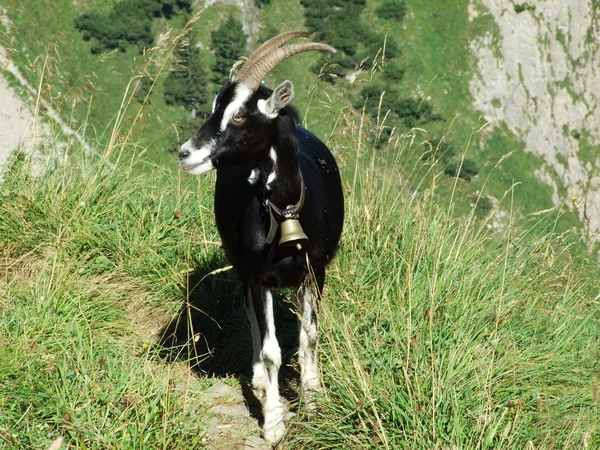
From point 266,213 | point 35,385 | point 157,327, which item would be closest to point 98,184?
point 157,327

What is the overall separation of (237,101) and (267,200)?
0.75m

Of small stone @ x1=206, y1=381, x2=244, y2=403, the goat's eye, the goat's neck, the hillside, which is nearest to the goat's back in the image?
the goat's neck

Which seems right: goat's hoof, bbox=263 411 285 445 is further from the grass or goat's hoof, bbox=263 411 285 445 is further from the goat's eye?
the goat's eye

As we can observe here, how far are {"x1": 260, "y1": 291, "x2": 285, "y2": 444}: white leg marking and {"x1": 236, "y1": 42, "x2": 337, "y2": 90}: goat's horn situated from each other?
1.55m

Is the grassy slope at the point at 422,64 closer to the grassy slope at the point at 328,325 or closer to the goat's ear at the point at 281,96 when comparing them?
the grassy slope at the point at 328,325

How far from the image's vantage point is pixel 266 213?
551cm

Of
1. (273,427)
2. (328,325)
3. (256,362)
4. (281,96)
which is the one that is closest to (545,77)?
(256,362)

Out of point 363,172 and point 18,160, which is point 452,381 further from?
point 18,160

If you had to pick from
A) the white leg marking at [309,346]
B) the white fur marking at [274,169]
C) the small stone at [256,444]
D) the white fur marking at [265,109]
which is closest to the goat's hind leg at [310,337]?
the white leg marking at [309,346]

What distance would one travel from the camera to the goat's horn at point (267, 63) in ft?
16.7

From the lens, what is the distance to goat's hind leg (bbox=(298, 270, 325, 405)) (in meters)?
5.57

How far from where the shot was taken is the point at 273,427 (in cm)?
537

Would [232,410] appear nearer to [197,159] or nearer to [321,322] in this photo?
[321,322]

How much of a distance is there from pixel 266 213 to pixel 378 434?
1878 millimetres
